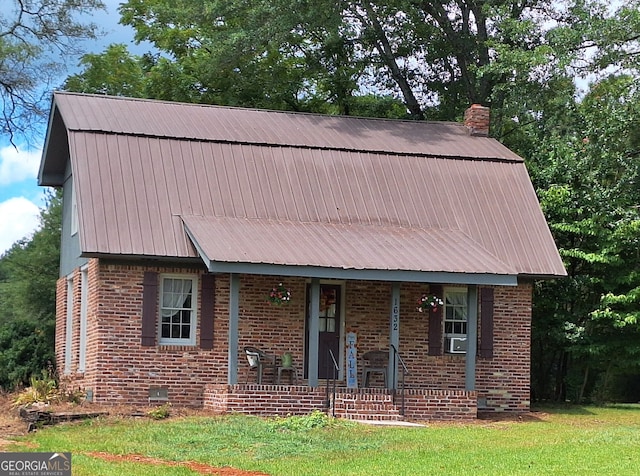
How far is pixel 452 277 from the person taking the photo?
782 inches

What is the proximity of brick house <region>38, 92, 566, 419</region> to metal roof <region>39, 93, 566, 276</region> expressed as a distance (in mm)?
39

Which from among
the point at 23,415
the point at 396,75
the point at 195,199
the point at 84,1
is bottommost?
the point at 23,415

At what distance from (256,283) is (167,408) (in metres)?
3.37

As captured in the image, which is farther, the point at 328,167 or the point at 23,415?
the point at 328,167

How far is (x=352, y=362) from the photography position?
2080cm

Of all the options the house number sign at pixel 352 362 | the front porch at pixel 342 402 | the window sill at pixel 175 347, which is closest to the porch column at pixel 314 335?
the front porch at pixel 342 402

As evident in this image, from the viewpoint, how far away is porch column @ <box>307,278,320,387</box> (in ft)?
64.5

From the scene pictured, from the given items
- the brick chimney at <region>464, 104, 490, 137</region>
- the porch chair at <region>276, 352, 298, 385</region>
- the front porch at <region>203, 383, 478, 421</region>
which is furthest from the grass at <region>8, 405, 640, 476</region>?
the brick chimney at <region>464, 104, 490, 137</region>

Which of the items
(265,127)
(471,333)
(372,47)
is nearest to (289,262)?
(471,333)

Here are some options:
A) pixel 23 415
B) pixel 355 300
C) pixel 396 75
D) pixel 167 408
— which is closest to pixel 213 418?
pixel 167 408

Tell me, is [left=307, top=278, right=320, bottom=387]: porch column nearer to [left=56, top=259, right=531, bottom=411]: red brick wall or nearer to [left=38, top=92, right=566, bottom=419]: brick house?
[left=38, top=92, right=566, bottom=419]: brick house

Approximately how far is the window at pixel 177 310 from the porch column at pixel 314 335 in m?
2.33

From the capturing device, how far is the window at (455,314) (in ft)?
72.8

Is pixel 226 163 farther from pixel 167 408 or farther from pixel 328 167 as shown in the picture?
pixel 167 408
